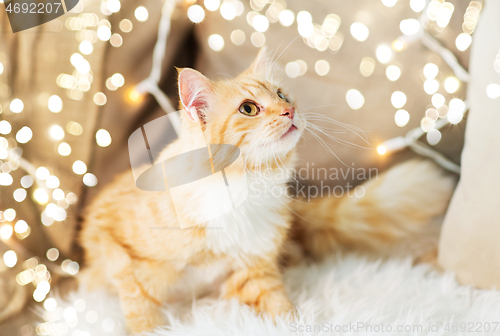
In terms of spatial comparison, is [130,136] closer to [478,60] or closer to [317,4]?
[317,4]

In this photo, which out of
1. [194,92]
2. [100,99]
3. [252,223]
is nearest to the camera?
[194,92]

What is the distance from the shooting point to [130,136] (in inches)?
30.9

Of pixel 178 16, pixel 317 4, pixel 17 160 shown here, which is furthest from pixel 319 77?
pixel 17 160

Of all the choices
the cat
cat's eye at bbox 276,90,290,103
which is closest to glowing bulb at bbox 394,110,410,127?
the cat

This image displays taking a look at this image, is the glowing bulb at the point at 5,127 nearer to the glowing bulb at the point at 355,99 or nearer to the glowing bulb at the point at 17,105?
the glowing bulb at the point at 17,105

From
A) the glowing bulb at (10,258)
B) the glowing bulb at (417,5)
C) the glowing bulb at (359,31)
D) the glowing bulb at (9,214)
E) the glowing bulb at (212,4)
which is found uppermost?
the glowing bulb at (417,5)

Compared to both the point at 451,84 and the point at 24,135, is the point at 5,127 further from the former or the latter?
the point at 451,84

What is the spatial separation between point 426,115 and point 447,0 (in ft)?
0.96

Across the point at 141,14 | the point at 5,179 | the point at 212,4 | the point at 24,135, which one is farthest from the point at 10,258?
→ the point at 212,4

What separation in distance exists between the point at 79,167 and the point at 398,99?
883 millimetres

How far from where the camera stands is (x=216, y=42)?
902 millimetres

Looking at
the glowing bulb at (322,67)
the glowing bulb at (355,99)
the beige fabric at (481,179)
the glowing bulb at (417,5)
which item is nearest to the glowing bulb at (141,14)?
the glowing bulb at (322,67)

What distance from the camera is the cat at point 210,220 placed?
0.62 metres

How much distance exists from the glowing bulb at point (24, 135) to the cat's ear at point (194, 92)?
0.43 meters
